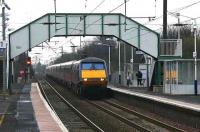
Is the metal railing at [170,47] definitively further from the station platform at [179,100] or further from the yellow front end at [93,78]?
the station platform at [179,100]

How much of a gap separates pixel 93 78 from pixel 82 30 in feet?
28.3

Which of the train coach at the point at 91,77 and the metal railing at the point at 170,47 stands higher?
the metal railing at the point at 170,47

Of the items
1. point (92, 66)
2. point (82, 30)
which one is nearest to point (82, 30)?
point (82, 30)

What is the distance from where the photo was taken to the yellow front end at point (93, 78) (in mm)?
41094

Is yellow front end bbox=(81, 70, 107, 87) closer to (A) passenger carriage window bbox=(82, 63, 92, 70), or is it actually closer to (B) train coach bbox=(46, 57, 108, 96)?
(B) train coach bbox=(46, 57, 108, 96)

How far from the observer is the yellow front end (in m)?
41.1

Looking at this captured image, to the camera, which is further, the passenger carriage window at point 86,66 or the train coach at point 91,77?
the passenger carriage window at point 86,66

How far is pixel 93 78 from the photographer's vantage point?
135 ft

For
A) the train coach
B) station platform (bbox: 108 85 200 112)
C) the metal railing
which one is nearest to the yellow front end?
the train coach

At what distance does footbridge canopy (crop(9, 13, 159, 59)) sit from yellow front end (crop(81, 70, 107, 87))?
7587 mm

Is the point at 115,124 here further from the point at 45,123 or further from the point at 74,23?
the point at 74,23

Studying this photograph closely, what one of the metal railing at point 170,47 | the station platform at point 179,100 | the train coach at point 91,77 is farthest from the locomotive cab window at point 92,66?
the metal railing at point 170,47

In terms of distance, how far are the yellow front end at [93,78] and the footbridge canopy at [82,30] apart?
7587mm

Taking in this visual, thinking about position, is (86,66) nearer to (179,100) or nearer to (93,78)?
(93,78)
